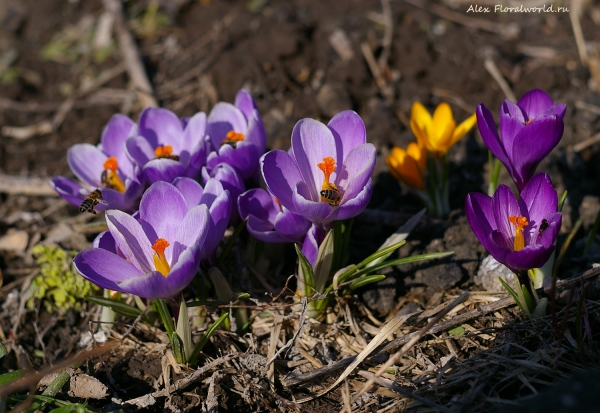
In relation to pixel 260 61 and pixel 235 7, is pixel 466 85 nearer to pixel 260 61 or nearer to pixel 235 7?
pixel 260 61

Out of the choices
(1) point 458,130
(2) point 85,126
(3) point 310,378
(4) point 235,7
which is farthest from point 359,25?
(3) point 310,378

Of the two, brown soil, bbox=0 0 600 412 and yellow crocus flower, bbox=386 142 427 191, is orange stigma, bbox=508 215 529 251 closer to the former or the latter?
brown soil, bbox=0 0 600 412

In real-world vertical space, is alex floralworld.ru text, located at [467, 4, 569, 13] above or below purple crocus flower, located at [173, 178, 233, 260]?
above

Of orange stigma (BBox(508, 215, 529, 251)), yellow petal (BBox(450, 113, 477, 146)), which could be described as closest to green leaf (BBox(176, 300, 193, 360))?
orange stigma (BBox(508, 215, 529, 251))

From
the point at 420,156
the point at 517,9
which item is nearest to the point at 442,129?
the point at 420,156

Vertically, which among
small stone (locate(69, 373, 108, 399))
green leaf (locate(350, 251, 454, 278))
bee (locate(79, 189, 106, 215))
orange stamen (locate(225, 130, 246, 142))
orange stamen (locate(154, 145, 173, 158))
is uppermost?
orange stamen (locate(225, 130, 246, 142))

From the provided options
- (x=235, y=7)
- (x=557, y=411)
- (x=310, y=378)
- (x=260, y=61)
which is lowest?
(x=310, y=378)

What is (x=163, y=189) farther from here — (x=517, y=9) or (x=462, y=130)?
(x=517, y=9)
